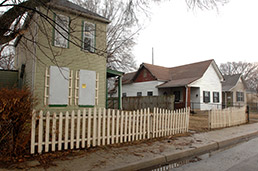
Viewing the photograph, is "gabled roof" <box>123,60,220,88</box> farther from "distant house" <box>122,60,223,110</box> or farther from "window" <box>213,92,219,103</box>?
"window" <box>213,92,219,103</box>

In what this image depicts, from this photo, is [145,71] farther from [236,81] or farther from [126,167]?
[126,167]

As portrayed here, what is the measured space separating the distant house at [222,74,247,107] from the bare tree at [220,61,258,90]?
26.7m

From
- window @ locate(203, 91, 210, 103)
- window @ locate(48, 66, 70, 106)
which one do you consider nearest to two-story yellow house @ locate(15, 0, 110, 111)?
window @ locate(48, 66, 70, 106)

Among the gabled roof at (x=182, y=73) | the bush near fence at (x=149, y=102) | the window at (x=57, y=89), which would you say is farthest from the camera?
the gabled roof at (x=182, y=73)

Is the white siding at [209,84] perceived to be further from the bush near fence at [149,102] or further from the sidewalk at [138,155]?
the sidewalk at [138,155]

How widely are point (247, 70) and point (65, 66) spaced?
58.8m

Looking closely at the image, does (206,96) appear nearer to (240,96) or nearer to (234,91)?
(234,91)

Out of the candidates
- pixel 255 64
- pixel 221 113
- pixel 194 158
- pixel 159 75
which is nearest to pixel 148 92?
pixel 159 75

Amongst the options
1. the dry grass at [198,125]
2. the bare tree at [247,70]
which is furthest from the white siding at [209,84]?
the bare tree at [247,70]

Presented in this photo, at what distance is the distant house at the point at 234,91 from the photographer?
86.4 ft

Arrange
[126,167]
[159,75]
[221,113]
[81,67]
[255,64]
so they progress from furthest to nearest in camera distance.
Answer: [255,64], [159,75], [81,67], [221,113], [126,167]

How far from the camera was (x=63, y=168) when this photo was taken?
3787mm

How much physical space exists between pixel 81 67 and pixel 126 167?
8149mm

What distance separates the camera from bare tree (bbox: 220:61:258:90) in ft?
172
